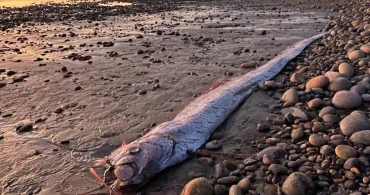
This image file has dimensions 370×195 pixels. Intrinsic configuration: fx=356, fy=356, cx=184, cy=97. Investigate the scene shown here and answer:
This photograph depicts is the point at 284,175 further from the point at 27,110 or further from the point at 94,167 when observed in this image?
the point at 27,110

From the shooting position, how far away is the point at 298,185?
355cm

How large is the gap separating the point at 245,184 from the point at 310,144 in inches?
47.5

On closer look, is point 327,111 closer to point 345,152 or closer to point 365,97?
point 365,97

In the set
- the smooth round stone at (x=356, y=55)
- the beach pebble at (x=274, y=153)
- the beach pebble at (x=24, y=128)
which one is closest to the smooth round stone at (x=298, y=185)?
the beach pebble at (x=274, y=153)

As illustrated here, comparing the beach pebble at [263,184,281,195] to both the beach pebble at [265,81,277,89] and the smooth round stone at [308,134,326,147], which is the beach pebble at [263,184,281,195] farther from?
the beach pebble at [265,81,277,89]

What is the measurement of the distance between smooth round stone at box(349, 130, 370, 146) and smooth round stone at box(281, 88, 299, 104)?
169cm

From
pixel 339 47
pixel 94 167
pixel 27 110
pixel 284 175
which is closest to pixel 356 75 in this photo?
pixel 339 47

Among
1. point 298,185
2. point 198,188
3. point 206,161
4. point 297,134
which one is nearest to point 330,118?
point 297,134

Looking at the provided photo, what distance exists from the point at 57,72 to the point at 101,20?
10847 mm

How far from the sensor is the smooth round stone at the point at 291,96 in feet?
19.7

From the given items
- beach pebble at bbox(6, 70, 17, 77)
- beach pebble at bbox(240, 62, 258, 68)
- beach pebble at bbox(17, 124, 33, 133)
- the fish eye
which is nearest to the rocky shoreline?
the fish eye

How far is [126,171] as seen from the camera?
149 inches

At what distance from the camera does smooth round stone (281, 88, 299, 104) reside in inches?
236

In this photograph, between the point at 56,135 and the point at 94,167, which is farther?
the point at 56,135
